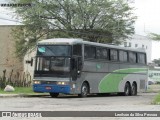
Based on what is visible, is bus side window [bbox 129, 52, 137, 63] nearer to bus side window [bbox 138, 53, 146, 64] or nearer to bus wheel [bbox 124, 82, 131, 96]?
bus side window [bbox 138, 53, 146, 64]

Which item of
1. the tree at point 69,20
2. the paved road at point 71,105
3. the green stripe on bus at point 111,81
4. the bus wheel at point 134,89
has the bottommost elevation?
the paved road at point 71,105

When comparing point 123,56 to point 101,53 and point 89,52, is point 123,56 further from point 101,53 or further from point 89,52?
point 89,52

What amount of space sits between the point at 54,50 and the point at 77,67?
1.84m

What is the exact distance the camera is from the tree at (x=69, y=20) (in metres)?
41.1

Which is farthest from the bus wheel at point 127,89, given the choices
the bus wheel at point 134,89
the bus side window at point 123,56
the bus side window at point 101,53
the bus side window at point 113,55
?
the bus side window at point 101,53

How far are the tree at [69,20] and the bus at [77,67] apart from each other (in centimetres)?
778

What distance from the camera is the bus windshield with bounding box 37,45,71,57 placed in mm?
28516

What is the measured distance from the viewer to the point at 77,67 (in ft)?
94.7

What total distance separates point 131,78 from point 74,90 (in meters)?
8.98

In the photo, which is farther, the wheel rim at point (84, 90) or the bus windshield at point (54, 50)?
the wheel rim at point (84, 90)

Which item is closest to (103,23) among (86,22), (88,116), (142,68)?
(86,22)

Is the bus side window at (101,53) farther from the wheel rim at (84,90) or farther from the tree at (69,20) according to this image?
the tree at (69,20)

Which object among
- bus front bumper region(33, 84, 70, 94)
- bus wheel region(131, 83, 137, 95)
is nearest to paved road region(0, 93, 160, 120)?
bus front bumper region(33, 84, 70, 94)

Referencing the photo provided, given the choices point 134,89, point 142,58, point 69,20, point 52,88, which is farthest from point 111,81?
point 69,20
